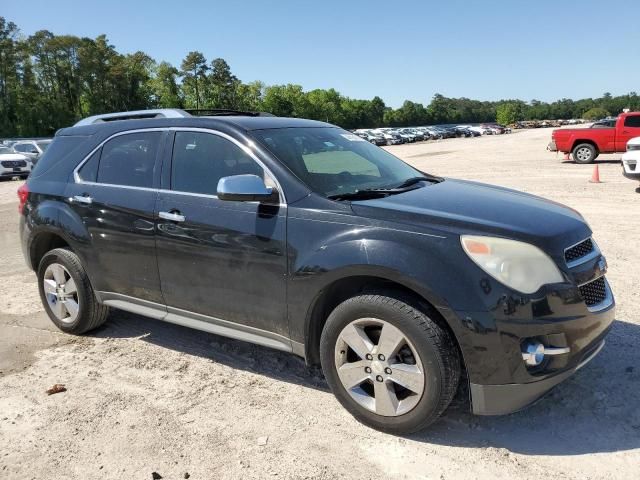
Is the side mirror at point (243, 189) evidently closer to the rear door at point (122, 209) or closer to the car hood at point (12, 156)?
the rear door at point (122, 209)

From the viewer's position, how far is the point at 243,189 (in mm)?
3279

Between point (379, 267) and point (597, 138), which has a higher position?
point (597, 138)

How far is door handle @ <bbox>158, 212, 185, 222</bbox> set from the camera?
3.76 metres

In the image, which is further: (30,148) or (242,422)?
(30,148)

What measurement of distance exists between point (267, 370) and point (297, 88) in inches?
4225

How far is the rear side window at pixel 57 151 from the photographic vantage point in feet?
15.5

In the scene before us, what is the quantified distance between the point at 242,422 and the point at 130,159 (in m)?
2.27

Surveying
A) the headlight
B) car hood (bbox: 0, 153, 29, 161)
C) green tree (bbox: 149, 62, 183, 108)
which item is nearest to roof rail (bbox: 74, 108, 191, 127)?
the headlight

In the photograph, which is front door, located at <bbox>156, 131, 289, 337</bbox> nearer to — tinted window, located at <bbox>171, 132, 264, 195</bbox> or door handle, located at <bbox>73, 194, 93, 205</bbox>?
tinted window, located at <bbox>171, 132, 264, 195</bbox>

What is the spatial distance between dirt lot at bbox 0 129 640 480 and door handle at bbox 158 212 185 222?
117 centimetres

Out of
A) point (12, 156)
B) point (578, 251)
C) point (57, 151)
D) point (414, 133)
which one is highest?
point (414, 133)

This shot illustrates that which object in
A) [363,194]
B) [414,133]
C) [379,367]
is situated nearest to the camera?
[379,367]

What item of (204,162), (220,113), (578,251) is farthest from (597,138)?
(204,162)

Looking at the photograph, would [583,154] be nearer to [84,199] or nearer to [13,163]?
[84,199]
